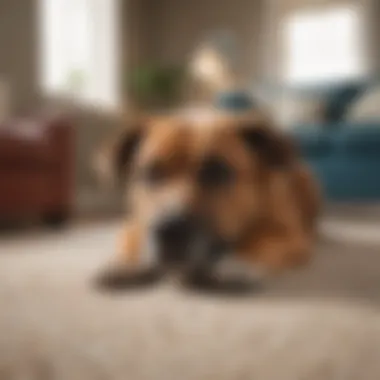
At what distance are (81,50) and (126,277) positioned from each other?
4.22m

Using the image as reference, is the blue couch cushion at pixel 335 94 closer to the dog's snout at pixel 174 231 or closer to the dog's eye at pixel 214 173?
the dog's eye at pixel 214 173

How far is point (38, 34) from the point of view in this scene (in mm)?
5102

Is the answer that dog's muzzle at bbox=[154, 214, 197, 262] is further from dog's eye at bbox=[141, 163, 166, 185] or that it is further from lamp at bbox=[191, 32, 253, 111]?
lamp at bbox=[191, 32, 253, 111]

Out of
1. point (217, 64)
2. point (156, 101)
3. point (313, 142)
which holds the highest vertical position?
point (217, 64)

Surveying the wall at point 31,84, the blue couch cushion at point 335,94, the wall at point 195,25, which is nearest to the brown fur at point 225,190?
the blue couch cushion at point 335,94

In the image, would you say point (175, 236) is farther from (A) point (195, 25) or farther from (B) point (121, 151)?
(A) point (195, 25)

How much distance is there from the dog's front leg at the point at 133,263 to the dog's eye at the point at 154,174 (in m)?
0.12

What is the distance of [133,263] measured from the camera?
1.83 m

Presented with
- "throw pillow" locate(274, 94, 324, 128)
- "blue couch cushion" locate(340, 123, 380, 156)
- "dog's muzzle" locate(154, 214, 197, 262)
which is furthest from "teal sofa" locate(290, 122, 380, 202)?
"dog's muzzle" locate(154, 214, 197, 262)

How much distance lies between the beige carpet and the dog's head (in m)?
0.19

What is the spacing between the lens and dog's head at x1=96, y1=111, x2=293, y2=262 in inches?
67.3

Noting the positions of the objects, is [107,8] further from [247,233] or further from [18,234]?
[247,233]

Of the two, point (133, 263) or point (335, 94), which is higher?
point (335, 94)

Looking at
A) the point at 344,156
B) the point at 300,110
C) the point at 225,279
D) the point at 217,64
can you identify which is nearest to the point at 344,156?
the point at 344,156
